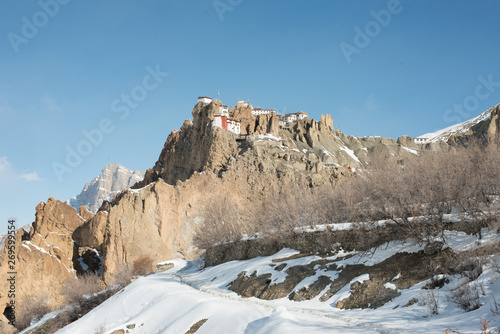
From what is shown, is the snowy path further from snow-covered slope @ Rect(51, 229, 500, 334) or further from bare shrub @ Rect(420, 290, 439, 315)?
bare shrub @ Rect(420, 290, 439, 315)

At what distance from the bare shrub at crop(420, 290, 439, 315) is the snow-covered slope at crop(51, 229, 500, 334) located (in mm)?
105

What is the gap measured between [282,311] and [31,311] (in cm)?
4495

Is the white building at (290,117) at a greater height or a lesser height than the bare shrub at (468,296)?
greater

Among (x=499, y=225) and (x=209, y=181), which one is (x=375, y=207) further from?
(x=209, y=181)

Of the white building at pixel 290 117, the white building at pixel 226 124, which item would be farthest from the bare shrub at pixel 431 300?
the white building at pixel 290 117

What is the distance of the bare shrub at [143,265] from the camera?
158 feet

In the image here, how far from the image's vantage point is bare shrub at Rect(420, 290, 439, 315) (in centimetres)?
1034

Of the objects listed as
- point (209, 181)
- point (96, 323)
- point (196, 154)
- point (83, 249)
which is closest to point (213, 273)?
point (96, 323)

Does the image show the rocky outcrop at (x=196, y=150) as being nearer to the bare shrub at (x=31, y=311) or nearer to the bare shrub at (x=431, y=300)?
the bare shrub at (x=31, y=311)

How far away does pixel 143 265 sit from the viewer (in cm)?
4978

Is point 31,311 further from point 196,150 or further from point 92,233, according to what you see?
point 196,150

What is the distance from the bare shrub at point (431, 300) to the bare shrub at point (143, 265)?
41960 mm

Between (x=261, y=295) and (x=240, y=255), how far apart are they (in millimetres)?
10230

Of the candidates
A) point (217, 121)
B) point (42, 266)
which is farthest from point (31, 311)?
point (217, 121)
